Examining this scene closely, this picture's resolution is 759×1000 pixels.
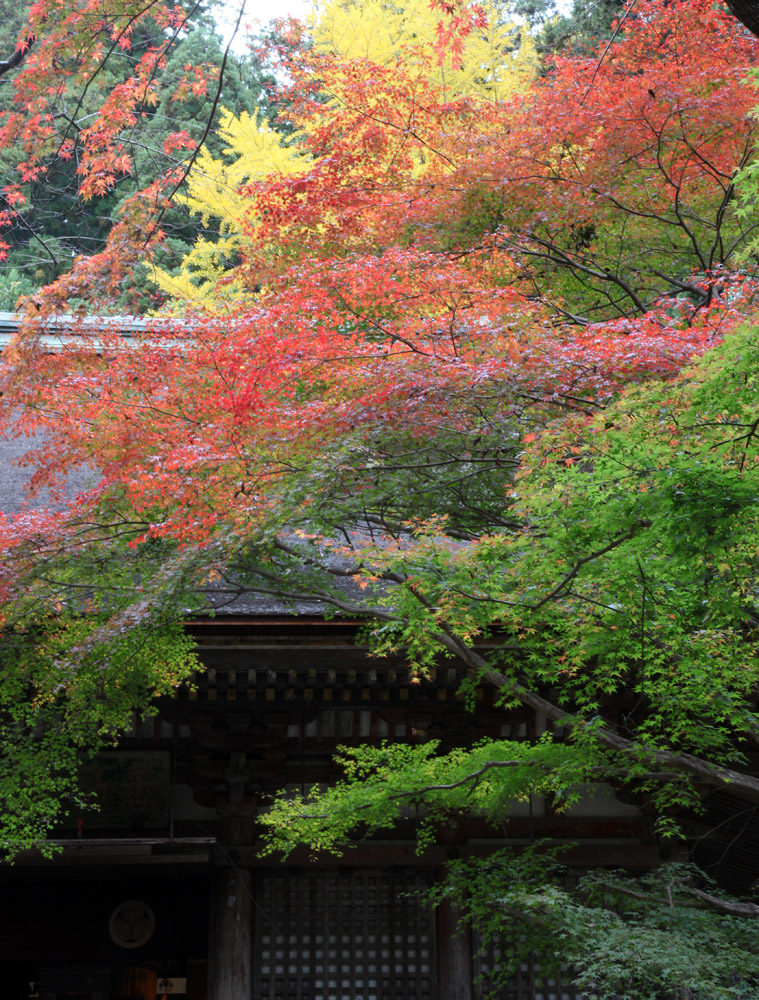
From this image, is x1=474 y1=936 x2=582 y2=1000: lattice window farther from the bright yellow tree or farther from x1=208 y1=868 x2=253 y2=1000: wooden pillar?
the bright yellow tree

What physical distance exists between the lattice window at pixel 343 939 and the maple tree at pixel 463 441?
85 centimetres

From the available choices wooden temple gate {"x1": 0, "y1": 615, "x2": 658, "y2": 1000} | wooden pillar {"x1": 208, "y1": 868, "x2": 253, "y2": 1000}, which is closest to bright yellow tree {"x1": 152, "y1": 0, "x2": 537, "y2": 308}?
wooden temple gate {"x1": 0, "y1": 615, "x2": 658, "y2": 1000}

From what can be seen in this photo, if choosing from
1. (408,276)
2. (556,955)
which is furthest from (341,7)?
(556,955)

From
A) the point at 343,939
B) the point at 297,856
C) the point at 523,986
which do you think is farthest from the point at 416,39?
the point at 523,986

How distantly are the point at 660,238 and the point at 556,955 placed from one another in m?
5.59

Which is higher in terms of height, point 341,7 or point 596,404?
point 341,7

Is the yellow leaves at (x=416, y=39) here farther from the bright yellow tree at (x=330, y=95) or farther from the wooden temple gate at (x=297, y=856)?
the wooden temple gate at (x=297, y=856)

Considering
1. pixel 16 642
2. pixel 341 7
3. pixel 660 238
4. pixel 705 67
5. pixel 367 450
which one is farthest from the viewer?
pixel 341 7

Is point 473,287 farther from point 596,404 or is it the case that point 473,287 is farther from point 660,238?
point 660,238

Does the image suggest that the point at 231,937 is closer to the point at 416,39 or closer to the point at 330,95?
the point at 330,95

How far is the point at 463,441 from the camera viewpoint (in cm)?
564

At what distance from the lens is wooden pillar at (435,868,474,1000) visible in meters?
6.77

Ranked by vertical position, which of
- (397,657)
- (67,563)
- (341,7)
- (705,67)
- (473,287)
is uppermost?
(341,7)

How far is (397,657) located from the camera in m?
6.41
